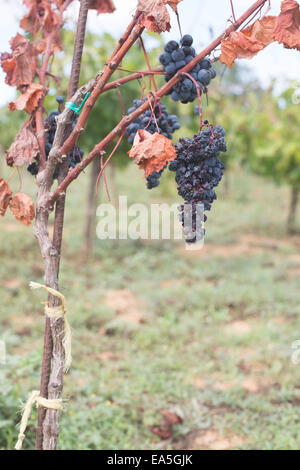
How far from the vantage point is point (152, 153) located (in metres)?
1.38

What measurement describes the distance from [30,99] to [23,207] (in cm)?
41

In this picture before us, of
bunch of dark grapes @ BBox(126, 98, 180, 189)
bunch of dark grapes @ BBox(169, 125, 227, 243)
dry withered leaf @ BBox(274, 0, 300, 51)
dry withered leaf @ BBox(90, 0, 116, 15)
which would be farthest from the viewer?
dry withered leaf @ BBox(90, 0, 116, 15)

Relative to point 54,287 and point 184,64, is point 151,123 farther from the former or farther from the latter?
point 54,287

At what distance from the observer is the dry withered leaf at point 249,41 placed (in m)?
1.37

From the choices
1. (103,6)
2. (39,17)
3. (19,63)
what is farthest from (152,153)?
(39,17)

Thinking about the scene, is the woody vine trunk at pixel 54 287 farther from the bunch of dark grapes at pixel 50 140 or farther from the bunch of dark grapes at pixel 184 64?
the bunch of dark grapes at pixel 184 64

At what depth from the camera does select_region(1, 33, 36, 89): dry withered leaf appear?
1715 millimetres

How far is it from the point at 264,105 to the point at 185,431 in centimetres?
813

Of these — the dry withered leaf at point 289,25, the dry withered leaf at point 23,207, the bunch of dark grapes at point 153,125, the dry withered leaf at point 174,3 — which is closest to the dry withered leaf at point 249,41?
the dry withered leaf at point 289,25

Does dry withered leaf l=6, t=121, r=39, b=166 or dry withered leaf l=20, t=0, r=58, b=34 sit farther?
dry withered leaf l=20, t=0, r=58, b=34

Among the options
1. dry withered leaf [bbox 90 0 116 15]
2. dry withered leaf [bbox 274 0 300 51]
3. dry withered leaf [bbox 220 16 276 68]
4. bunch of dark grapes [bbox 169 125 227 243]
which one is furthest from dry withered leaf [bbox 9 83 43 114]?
dry withered leaf [bbox 274 0 300 51]

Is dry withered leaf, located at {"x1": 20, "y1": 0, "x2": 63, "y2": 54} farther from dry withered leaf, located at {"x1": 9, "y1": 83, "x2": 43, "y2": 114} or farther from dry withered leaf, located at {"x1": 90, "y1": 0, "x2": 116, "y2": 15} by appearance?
→ dry withered leaf, located at {"x1": 9, "y1": 83, "x2": 43, "y2": 114}

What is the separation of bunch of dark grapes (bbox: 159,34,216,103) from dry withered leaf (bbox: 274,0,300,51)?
247mm
